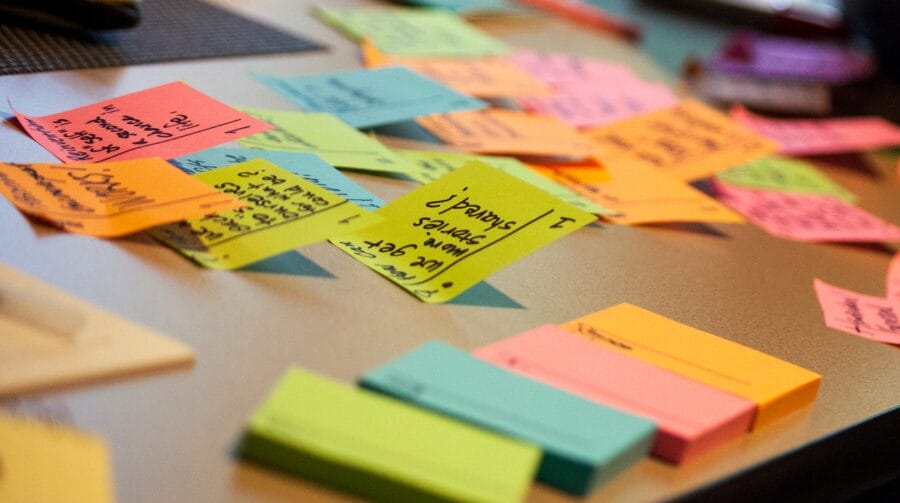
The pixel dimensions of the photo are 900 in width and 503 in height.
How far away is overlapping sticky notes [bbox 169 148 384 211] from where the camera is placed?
0.65 metres

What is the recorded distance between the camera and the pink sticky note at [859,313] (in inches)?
28.5

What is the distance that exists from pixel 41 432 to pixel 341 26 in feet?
2.50

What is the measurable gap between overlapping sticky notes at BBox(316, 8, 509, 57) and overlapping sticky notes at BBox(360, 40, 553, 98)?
0.02m

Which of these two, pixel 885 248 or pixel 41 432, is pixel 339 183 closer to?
pixel 41 432

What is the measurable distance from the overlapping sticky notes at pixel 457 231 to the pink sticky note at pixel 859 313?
0.24 meters

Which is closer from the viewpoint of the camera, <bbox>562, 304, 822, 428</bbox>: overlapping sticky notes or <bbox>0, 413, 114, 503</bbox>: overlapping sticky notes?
<bbox>0, 413, 114, 503</bbox>: overlapping sticky notes

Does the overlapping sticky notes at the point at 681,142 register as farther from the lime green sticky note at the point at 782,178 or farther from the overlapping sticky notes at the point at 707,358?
the overlapping sticky notes at the point at 707,358

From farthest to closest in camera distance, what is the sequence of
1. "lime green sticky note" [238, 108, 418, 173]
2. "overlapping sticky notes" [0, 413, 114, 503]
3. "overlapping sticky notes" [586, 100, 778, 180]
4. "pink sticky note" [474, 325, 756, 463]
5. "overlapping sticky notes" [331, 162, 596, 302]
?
"overlapping sticky notes" [586, 100, 778, 180] → "lime green sticky note" [238, 108, 418, 173] → "overlapping sticky notes" [331, 162, 596, 302] → "pink sticky note" [474, 325, 756, 463] → "overlapping sticky notes" [0, 413, 114, 503]

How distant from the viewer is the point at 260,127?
0.67 meters

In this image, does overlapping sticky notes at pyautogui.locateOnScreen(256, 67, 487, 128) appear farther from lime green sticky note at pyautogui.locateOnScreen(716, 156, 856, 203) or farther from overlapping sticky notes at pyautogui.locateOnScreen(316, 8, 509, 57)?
lime green sticky note at pyautogui.locateOnScreen(716, 156, 856, 203)

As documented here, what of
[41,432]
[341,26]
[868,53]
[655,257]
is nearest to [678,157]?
[655,257]

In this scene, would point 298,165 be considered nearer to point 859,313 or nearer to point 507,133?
point 507,133

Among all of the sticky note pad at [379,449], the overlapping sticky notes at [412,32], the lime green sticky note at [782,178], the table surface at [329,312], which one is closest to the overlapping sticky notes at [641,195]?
the table surface at [329,312]

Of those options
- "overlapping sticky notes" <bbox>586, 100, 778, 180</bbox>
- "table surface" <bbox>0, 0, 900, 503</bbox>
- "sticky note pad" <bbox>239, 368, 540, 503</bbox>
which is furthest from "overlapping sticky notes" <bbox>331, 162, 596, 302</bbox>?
"overlapping sticky notes" <bbox>586, 100, 778, 180</bbox>
